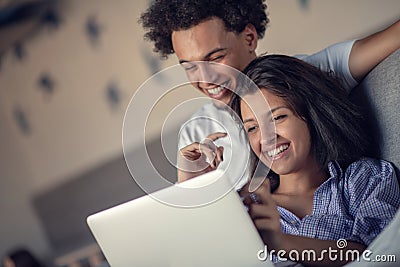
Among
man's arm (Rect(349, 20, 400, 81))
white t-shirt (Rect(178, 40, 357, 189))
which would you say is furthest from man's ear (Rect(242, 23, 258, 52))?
man's arm (Rect(349, 20, 400, 81))

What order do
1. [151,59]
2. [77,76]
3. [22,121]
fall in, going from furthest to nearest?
1. [22,121]
2. [77,76]
3. [151,59]

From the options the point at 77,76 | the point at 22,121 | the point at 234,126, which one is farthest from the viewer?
the point at 22,121

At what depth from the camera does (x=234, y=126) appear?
146cm

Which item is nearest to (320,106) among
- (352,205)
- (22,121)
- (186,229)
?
(352,205)

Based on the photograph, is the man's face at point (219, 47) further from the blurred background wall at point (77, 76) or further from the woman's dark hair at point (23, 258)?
the woman's dark hair at point (23, 258)

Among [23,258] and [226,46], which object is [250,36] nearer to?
[226,46]

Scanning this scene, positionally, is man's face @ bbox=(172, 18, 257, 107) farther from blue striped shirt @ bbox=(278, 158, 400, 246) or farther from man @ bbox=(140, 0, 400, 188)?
blue striped shirt @ bbox=(278, 158, 400, 246)

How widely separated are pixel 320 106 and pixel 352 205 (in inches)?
8.6

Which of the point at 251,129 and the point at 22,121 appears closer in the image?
the point at 251,129

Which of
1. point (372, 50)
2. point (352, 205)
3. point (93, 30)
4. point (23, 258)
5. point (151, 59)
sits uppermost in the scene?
point (93, 30)

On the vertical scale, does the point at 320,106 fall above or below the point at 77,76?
below

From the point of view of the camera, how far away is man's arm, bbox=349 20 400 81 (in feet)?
4.46

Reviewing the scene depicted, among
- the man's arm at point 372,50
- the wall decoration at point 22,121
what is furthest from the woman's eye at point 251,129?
the wall decoration at point 22,121

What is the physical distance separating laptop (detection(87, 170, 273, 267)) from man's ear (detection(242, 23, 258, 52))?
405 millimetres
